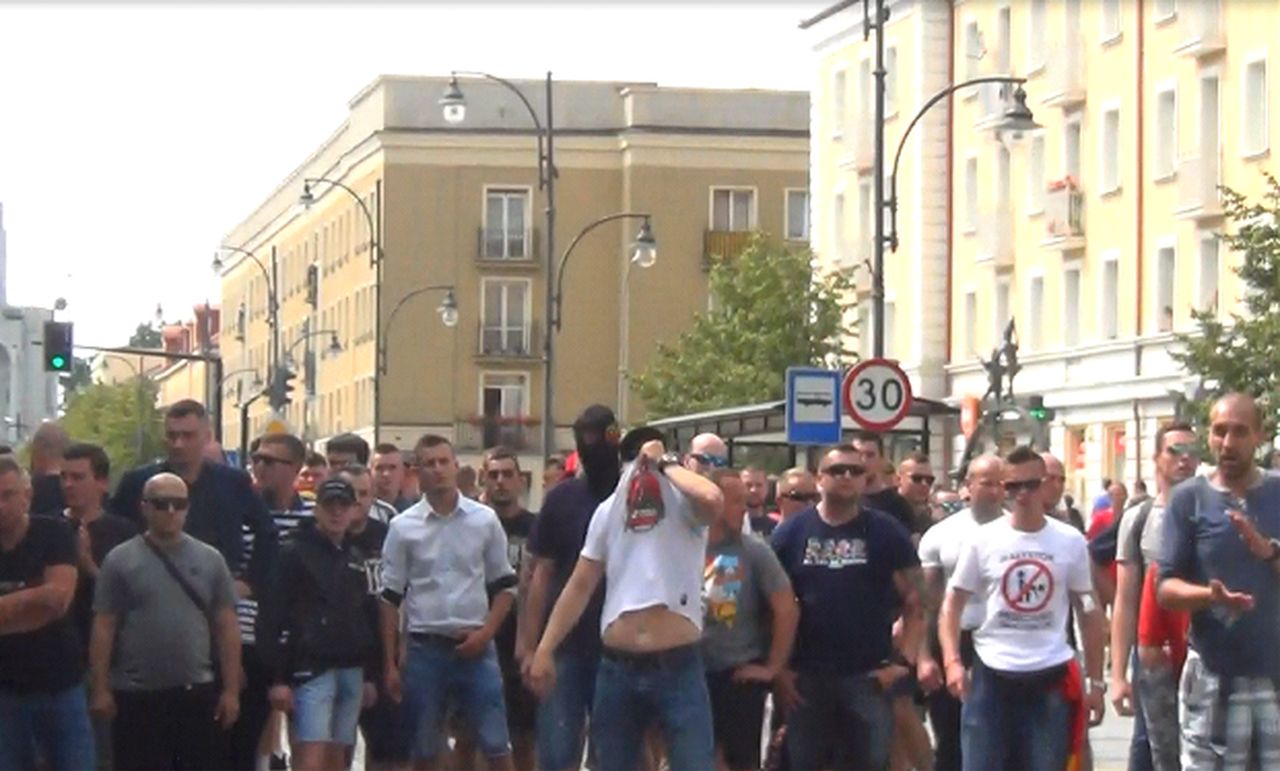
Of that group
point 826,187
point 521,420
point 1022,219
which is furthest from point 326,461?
point 521,420

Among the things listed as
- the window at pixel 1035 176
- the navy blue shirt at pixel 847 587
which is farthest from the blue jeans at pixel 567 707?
the window at pixel 1035 176

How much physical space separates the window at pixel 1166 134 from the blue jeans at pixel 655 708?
1687 inches

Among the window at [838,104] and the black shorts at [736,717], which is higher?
the window at [838,104]

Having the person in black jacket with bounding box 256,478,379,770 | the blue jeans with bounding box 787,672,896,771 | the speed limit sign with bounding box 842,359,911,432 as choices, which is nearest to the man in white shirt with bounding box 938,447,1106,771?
the blue jeans with bounding box 787,672,896,771

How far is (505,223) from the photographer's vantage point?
326ft

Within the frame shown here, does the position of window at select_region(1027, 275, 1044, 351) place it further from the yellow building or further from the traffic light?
the yellow building

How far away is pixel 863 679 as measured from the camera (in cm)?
1389

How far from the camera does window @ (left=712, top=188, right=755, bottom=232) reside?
323ft

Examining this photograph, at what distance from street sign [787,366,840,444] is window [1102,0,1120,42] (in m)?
30.5

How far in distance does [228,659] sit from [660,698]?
6.73ft

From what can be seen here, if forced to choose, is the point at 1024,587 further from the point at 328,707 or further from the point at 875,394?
the point at 875,394

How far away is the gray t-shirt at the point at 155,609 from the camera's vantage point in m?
13.7

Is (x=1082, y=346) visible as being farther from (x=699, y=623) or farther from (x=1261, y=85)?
(x=699, y=623)

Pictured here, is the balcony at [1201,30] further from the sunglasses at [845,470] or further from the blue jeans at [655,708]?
the blue jeans at [655,708]
